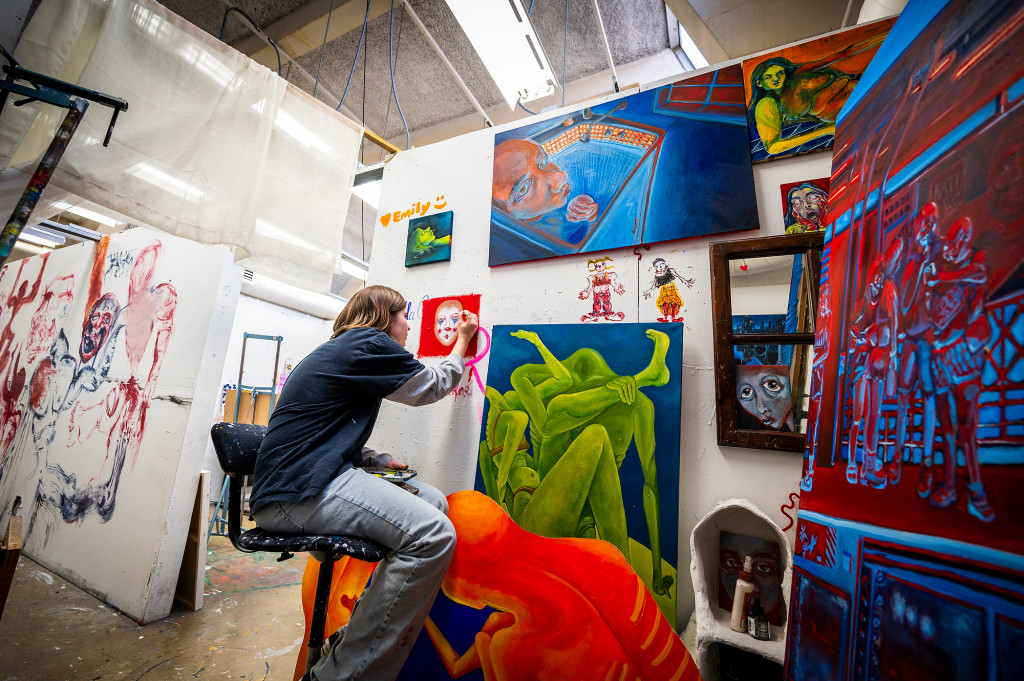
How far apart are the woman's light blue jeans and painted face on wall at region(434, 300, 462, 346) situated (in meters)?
0.83

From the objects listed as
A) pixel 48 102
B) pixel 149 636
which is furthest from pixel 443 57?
pixel 149 636

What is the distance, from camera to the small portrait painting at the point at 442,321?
1993 mm

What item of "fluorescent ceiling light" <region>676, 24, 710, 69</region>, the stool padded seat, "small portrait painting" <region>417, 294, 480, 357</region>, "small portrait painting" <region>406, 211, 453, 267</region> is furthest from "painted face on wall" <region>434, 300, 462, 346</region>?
"fluorescent ceiling light" <region>676, 24, 710, 69</region>

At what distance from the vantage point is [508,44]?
6.56ft

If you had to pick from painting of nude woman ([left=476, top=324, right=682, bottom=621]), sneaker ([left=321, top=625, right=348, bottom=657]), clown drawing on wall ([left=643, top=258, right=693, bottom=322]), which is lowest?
sneaker ([left=321, top=625, right=348, bottom=657])

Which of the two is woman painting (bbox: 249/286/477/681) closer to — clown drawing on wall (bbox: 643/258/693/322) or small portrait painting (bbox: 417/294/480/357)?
small portrait painting (bbox: 417/294/480/357)

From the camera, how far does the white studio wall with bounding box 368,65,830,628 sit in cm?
137

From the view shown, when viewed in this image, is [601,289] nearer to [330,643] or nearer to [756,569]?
[756,569]

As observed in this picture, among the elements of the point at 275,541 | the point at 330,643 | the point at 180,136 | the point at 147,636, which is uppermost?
the point at 180,136

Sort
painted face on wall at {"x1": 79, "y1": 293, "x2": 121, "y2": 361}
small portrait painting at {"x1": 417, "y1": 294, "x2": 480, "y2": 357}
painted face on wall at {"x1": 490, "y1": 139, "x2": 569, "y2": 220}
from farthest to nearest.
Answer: painted face on wall at {"x1": 79, "y1": 293, "x2": 121, "y2": 361} < small portrait painting at {"x1": 417, "y1": 294, "x2": 480, "y2": 357} < painted face on wall at {"x1": 490, "y1": 139, "x2": 569, "y2": 220}

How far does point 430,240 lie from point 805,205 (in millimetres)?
1596

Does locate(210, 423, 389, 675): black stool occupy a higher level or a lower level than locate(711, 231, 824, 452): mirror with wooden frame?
lower

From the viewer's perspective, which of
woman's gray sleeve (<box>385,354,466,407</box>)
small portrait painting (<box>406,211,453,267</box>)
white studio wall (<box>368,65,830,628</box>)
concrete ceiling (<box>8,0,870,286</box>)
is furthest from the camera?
concrete ceiling (<box>8,0,870,286</box>)

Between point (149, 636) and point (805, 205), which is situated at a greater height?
point (805, 205)
